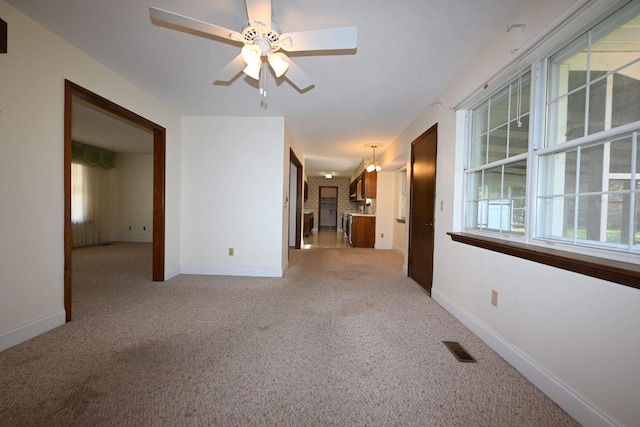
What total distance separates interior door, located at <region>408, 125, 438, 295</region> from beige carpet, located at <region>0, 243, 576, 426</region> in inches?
22.9

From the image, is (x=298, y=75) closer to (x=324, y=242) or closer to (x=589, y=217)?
(x=589, y=217)

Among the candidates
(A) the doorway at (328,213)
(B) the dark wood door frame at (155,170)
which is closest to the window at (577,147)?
(B) the dark wood door frame at (155,170)

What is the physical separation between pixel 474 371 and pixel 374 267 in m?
2.97

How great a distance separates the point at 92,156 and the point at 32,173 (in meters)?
5.51

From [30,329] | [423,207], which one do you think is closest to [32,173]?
[30,329]

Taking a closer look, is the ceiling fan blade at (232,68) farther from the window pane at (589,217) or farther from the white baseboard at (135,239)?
the white baseboard at (135,239)

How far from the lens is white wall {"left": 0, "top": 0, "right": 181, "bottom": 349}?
181 centimetres

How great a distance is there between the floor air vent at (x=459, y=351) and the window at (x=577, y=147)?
904 millimetres

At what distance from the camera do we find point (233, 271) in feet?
12.7

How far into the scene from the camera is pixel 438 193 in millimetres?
→ 3012

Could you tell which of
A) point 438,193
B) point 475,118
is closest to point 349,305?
point 438,193

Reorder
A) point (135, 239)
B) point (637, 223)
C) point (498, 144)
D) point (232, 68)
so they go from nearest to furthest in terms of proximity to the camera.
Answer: point (637, 223) → point (232, 68) → point (498, 144) → point (135, 239)

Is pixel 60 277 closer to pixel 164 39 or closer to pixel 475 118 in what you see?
pixel 164 39

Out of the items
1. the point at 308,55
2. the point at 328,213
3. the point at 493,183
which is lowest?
the point at 328,213
